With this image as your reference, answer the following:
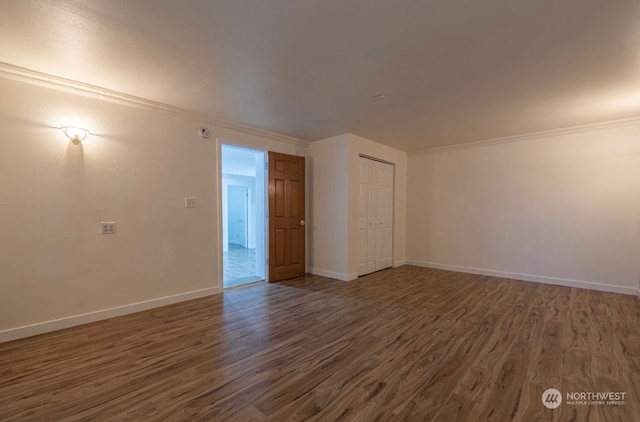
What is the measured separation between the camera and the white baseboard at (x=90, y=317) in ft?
8.59

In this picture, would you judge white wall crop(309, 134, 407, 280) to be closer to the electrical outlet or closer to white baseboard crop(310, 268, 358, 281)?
white baseboard crop(310, 268, 358, 281)

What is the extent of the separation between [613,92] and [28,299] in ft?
21.4

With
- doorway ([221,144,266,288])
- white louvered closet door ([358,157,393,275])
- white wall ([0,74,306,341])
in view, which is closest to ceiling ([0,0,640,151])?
white wall ([0,74,306,341])

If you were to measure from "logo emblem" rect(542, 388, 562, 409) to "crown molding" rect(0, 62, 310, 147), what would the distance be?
4406 millimetres

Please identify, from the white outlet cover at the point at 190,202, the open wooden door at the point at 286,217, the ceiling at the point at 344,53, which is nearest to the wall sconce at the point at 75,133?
the ceiling at the point at 344,53

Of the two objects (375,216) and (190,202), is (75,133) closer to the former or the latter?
(190,202)

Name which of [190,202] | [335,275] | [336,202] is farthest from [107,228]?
[335,275]

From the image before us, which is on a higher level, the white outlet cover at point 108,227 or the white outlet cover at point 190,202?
the white outlet cover at point 190,202

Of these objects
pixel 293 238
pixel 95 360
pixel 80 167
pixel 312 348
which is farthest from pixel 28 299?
pixel 293 238

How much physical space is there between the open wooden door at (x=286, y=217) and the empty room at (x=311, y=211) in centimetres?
5

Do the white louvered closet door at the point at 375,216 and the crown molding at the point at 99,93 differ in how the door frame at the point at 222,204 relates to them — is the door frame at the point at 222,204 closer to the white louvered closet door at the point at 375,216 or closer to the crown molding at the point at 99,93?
the crown molding at the point at 99,93

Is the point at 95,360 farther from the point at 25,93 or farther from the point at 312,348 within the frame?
the point at 25,93

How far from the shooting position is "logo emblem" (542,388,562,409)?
69.1 inches

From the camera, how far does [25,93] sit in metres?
2.64
